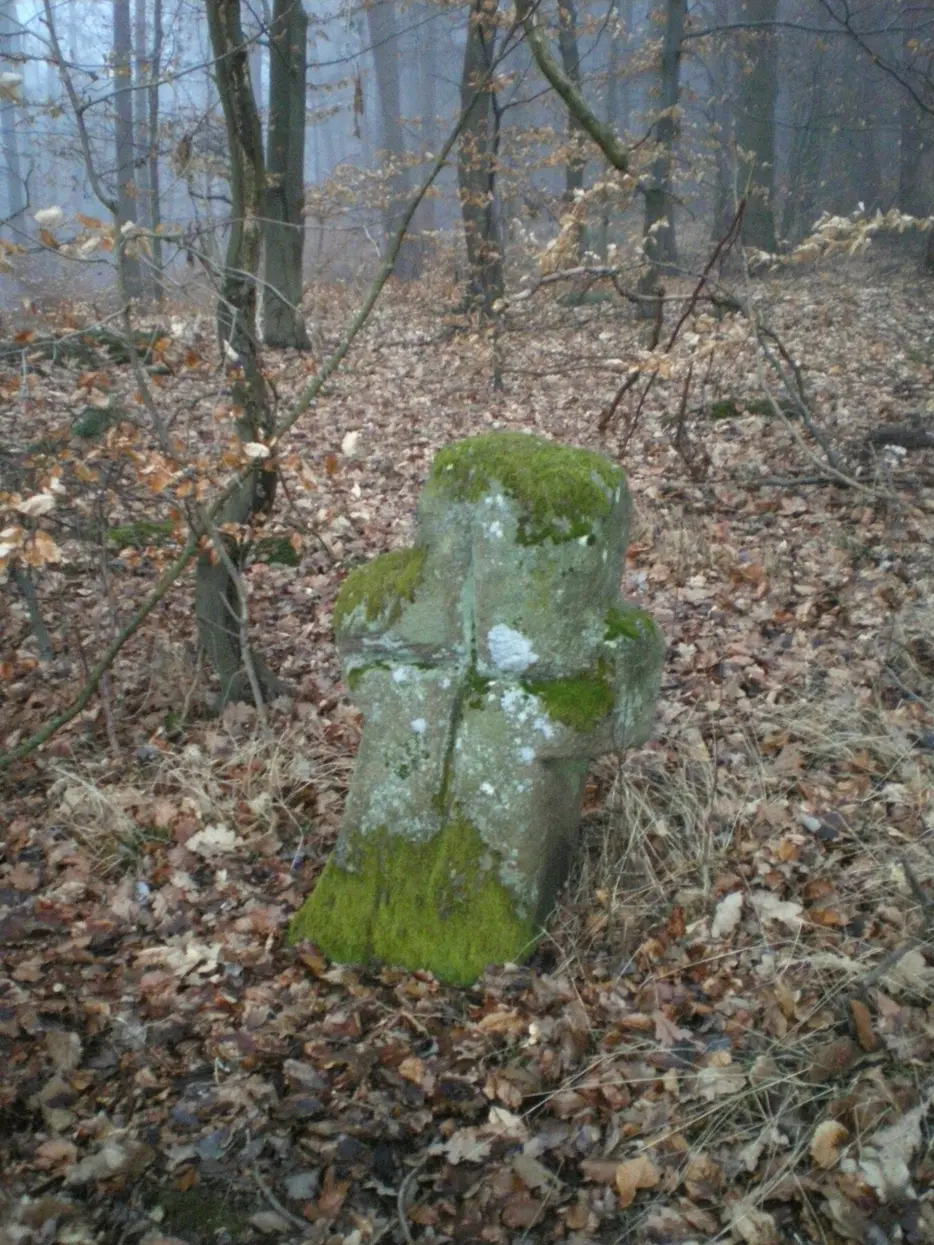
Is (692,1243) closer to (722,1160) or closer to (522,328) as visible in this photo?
(722,1160)

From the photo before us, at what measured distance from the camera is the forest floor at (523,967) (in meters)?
2.49

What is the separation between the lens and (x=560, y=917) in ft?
11.3

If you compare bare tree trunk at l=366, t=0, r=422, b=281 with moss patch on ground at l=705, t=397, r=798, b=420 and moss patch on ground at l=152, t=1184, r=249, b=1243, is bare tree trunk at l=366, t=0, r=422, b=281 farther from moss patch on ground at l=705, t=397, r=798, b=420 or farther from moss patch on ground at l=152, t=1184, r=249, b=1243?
moss patch on ground at l=152, t=1184, r=249, b=1243

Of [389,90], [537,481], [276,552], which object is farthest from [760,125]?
[537,481]

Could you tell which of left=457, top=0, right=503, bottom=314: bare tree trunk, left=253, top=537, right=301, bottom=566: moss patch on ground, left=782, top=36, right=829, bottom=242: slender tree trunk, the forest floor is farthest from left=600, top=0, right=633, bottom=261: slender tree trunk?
the forest floor

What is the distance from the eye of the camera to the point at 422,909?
337 centimetres

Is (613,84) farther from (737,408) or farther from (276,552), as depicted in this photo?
(276,552)

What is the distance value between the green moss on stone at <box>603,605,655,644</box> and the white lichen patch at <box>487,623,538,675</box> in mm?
281

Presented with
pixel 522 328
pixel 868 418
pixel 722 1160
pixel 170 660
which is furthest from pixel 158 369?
pixel 722 1160

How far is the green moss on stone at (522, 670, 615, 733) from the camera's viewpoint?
316cm

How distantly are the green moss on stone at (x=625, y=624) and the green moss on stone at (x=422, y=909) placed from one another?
882 mm

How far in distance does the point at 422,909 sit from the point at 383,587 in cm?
120

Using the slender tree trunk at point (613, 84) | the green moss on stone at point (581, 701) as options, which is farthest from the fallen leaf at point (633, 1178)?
the slender tree trunk at point (613, 84)

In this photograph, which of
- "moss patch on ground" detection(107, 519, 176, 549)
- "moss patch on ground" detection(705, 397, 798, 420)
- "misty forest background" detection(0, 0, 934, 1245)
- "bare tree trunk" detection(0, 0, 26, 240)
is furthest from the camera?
"moss patch on ground" detection(705, 397, 798, 420)
